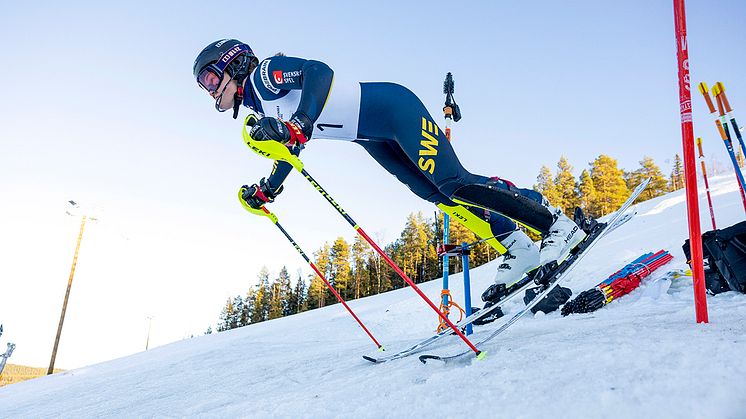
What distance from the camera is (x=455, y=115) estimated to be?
5.38m

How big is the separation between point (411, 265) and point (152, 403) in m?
35.6

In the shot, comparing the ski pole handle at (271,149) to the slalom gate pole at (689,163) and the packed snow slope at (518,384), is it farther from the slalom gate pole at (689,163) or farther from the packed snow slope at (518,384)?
the slalom gate pole at (689,163)

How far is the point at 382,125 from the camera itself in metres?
2.91

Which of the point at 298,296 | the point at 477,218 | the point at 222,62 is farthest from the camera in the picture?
the point at 298,296

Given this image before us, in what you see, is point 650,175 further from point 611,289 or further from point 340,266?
point 611,289

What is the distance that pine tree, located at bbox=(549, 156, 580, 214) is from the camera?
31.9 meters

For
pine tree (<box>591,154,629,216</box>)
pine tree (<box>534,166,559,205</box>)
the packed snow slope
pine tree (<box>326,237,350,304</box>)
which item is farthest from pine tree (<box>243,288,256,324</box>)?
the packed snow slope

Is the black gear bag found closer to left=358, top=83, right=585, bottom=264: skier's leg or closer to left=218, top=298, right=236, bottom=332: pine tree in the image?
left=358, top=83, right=585, bottom=264: skier's leg

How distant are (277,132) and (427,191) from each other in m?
1.42

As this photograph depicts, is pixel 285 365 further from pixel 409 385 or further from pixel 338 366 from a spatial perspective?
pixel 409 385

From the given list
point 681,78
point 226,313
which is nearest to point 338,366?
point 681,78

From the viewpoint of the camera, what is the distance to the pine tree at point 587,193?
31844 mm

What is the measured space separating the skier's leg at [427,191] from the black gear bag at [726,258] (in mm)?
1459

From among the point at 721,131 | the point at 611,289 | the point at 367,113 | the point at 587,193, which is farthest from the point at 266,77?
the point at 587,193
